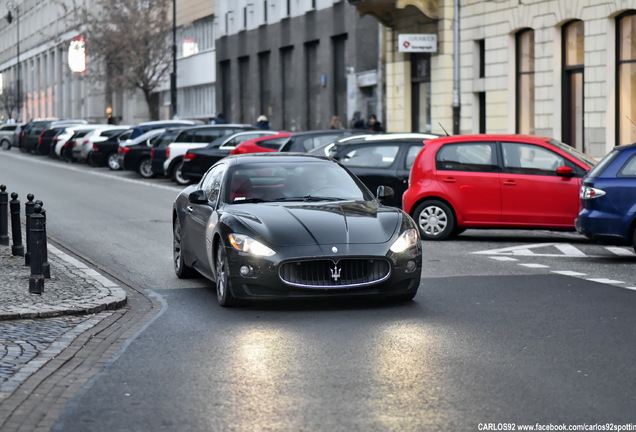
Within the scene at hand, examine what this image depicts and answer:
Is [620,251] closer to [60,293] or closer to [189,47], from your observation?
[60,293]

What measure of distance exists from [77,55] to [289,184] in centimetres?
7930

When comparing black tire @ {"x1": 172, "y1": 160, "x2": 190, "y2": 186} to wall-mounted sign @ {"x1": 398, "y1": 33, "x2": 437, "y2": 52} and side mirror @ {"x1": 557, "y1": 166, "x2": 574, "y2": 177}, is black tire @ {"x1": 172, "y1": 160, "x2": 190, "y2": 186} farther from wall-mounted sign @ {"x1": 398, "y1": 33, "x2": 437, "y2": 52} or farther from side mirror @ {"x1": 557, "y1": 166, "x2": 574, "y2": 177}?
side mirror @ {"x1": 557, "y1": 166, "x2": 574, "y2": 177}

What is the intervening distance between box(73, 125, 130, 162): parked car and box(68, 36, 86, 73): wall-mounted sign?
31989mm

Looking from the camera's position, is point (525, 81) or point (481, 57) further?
point (481, 57)

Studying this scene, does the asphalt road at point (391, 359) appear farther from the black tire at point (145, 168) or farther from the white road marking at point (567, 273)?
the black tire at point (145, 168)

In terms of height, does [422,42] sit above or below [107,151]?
above

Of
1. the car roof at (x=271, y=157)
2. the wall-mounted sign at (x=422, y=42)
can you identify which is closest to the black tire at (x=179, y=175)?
the wall-mounted sign at (x=422, y=42)

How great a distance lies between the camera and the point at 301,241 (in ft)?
37.5

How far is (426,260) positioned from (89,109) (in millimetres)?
92202

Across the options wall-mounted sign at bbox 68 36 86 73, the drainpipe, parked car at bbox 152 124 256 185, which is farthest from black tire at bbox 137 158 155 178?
wall-mounted sign at bbox 68 36 86 73

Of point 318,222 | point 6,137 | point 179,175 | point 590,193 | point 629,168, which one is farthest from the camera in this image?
point 6,137

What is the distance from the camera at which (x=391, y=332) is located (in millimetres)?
10227

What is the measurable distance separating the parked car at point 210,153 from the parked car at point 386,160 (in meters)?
12.1

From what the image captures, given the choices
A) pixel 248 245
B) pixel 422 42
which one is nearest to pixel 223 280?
pixel 248 245
